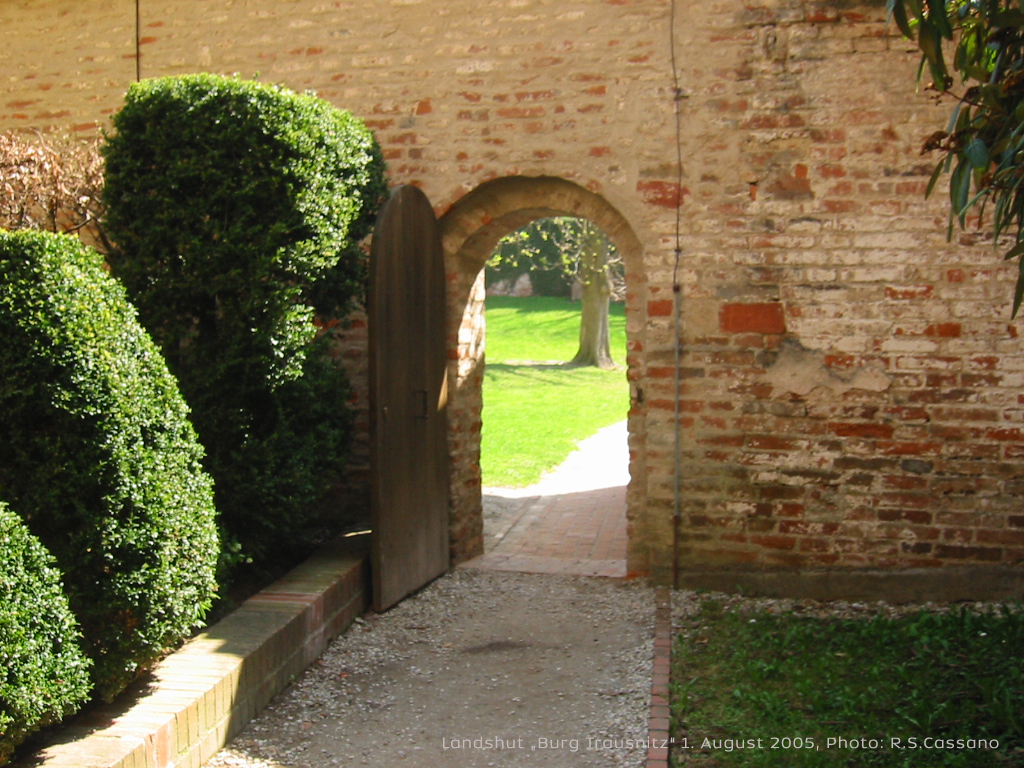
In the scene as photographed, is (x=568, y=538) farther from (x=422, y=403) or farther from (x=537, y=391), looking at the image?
(x=537, y=391)

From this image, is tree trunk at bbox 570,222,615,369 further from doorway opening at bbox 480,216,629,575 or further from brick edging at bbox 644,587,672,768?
brick edging at bbox 644,587,672,768

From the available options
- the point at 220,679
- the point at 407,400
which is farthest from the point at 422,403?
the point at 220,679

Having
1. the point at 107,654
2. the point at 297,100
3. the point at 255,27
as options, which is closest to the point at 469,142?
the point at 297,100

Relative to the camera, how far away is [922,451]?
18.9 feet

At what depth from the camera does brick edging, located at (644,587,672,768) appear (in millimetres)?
3959

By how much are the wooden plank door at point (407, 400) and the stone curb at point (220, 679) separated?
1.11 feet

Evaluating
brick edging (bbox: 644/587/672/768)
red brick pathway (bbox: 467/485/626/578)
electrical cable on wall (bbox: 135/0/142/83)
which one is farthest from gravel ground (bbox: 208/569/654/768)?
electrical cable on wall (bbox: 135/0/142/83)

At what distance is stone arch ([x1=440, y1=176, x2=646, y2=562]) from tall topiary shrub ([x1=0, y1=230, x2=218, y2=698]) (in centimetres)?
300

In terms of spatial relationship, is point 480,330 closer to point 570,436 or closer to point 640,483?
point 640,483

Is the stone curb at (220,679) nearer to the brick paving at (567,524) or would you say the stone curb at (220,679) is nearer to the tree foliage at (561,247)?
the brick paving at (567,524)

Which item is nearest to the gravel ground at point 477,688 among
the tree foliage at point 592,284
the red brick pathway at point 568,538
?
the red brick pathway at point 568,538

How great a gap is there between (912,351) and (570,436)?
786cm

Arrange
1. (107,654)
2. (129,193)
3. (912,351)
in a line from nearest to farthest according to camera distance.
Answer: (107,654)
(129,193)
(912,351)

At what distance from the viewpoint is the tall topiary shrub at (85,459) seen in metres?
3.58
